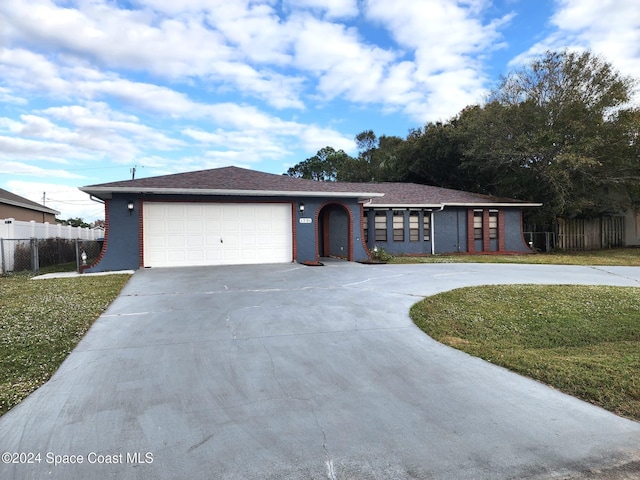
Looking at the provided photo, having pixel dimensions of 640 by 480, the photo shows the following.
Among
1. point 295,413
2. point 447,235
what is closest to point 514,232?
point 447,235

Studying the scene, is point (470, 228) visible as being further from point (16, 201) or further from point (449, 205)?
point (16, 201)

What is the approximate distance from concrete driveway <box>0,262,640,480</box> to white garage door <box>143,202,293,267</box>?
7690mm

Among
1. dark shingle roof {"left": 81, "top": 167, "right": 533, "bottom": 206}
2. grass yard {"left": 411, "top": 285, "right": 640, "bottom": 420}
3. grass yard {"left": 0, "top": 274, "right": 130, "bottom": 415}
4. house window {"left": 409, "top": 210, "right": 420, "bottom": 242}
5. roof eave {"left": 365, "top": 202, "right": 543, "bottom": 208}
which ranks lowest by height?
grass yard {"left": 411, "top": 285, "right": 640, "bottom": 420}

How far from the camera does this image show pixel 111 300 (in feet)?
24.6

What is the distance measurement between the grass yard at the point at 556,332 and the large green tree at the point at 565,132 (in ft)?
46.2

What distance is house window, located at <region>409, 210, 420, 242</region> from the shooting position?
62.5 ft

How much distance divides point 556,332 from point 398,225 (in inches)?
520

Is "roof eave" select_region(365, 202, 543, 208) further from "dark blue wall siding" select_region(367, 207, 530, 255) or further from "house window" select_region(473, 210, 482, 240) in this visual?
"house window" select_region(473, 210, 482, 240)

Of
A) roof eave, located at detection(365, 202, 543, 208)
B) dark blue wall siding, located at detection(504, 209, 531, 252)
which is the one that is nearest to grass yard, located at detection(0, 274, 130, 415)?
roof eave, located at detection(365, 202, 543, 208)

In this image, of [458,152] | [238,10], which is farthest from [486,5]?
[458,152]

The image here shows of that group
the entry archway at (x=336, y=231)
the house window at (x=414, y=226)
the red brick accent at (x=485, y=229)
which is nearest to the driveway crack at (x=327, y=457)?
the entry archway at (x=336, y=231)

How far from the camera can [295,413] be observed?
3086 mm

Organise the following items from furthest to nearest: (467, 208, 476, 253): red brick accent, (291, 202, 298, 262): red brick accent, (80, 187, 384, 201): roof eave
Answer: (467, 208, 476, 253): red brick accent → (291, 202, 298, 262): red brick accent → (80, 187, 384, 201): roof eave

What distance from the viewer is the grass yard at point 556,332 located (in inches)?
148
